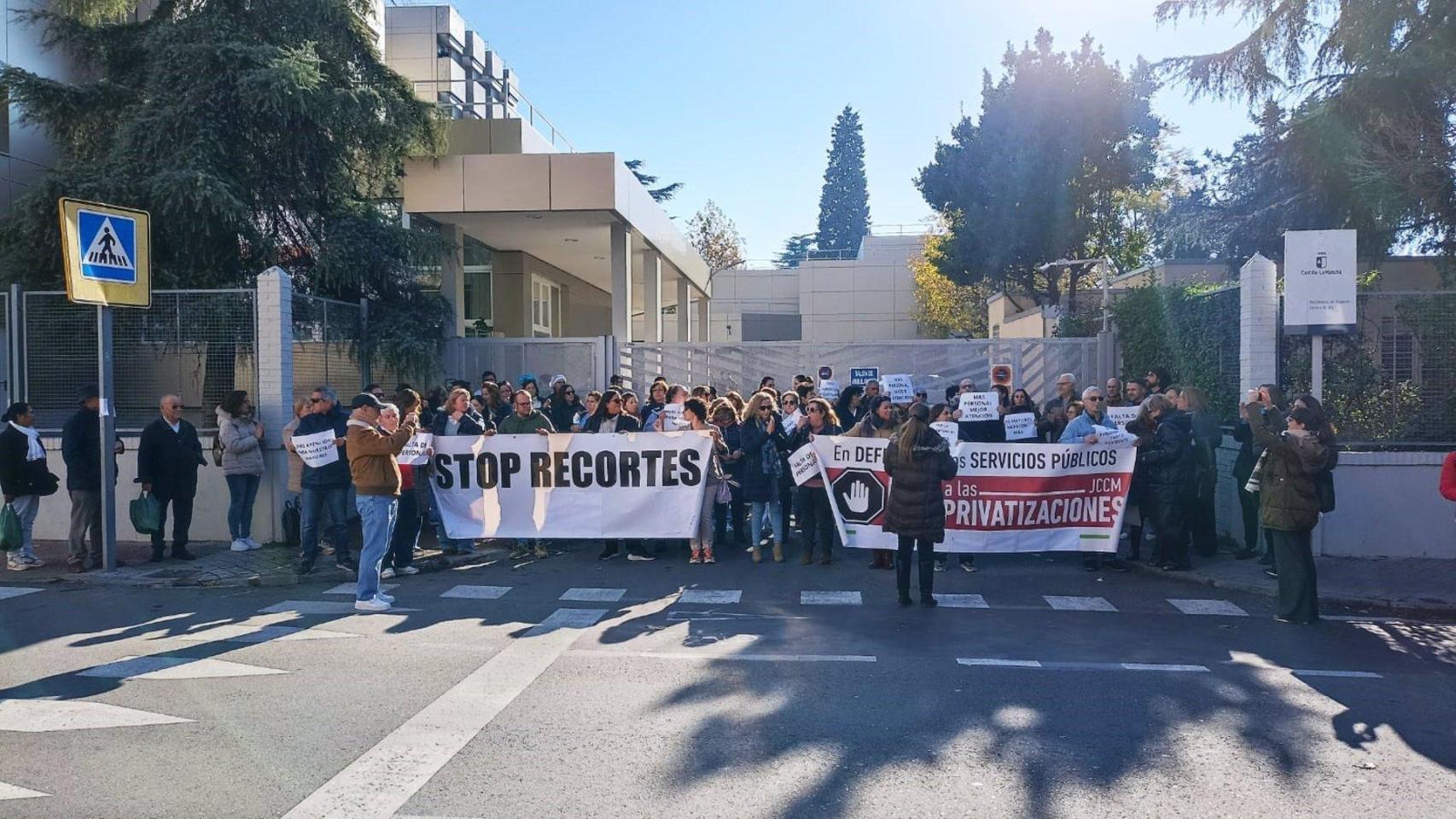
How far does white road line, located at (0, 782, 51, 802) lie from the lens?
5000 mm

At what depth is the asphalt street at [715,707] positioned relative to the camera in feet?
16.7

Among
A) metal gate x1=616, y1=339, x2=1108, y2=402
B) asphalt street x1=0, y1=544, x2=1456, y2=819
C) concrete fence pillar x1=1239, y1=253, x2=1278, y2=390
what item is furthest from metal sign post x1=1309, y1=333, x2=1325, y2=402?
metal gate x1=616, y1=339, x2=1108, y2=402

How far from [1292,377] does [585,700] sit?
31.6ft

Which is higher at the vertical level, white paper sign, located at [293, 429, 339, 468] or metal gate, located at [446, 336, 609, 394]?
metal gate, located at [446, 336, 609, 394]

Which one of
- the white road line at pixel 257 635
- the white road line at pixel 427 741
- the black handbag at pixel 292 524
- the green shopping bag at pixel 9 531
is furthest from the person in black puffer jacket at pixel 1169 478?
the green shopping bag at pixel 9 531

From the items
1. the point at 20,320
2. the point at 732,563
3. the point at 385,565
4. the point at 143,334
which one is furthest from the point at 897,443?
the point at 20,320

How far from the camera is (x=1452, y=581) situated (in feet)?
35.1

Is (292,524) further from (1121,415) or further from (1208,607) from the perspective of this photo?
(1208,607)

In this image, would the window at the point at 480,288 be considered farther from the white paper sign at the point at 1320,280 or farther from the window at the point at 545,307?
the white paper sign at the point at 1320,280

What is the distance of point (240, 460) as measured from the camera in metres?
12.8

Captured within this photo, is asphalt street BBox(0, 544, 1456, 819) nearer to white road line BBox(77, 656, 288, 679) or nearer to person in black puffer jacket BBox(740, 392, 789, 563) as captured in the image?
white road line BBox(77, 656, 288, 679)

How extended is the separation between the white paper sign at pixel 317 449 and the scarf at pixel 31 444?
9.10 ft

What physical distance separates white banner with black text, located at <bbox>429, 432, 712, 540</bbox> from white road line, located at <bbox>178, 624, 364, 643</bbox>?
3808 millimetres

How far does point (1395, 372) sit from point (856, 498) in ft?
20.2
